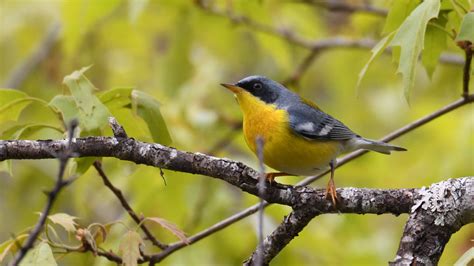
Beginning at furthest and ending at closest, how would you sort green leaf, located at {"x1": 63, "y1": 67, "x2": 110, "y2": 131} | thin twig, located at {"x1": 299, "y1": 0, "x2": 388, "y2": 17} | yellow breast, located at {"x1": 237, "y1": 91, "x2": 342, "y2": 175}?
thin twig, located at {"x1": 299, "y1": 0, "x2": 388, "y2": 17} < yellow breast, located at {"x1": 237, "y1": 91, "x2": 342, "y2": 175} < green leaf, located at {"x1": 63, "y1": 67, "x2": 110, "y2": 131}

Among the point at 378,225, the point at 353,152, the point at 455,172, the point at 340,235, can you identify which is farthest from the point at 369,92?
the point at 353,152

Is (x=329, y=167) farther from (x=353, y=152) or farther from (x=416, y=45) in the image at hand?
(x=416, y=45)

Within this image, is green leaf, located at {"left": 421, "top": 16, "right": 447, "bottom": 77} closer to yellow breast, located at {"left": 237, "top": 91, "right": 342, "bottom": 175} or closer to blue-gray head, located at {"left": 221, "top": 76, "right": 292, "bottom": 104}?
yellow breast, located at {"left": 237, "top": 91, "right": 342, "bottom": 175}

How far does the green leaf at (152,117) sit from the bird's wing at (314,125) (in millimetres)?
1039

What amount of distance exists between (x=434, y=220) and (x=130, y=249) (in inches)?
48.5

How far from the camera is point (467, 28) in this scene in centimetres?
308

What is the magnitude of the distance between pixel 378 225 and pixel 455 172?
122 inches

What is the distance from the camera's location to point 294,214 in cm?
329

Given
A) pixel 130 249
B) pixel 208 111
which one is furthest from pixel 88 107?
pixel 208 111

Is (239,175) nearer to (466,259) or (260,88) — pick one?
(466,259)

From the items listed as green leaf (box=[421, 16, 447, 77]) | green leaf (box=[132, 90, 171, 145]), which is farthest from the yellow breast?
green leaf (box=[421, 16, 447, 77])

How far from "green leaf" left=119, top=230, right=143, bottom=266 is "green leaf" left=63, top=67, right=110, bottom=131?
1.65 feet

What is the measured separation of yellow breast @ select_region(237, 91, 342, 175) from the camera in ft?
13.8

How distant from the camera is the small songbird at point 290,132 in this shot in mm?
4219
